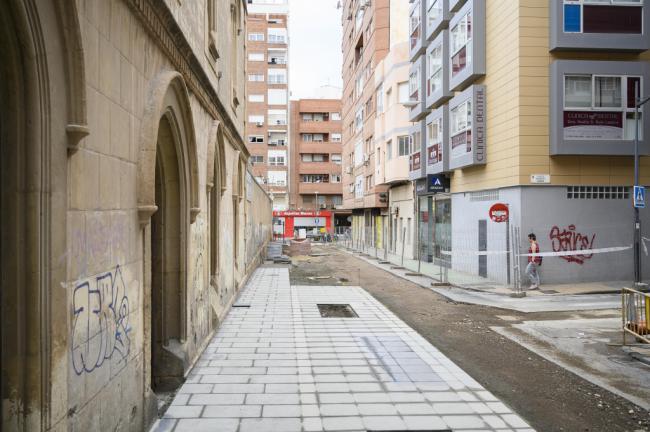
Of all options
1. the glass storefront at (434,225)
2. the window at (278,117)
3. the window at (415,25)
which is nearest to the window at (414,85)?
the window at (415,25)

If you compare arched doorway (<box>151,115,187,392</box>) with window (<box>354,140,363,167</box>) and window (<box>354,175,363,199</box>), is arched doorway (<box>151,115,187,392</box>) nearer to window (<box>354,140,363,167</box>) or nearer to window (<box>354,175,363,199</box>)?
window (<box>354,140,363,167</box>)

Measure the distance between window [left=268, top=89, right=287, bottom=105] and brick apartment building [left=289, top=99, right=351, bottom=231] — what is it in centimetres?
405

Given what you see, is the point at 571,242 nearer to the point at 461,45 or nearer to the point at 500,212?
the point at 500,212

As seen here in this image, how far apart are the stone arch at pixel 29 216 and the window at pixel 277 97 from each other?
63.2 meters

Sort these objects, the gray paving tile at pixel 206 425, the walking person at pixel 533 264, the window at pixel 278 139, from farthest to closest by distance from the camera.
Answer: the window at pixel 278 139, the walking person at pixel 533 264, the gray paving tile at pixel 206 425

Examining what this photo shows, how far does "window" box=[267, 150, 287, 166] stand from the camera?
64.4 meters

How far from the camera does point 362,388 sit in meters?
6.54

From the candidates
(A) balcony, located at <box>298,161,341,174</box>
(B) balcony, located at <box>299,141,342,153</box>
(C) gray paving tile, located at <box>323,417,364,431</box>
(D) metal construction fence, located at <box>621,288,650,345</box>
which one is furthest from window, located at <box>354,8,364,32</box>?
(C) gray paving tile, located at <box>323,417,364,431</box>

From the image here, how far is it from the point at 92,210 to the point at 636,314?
8572mm

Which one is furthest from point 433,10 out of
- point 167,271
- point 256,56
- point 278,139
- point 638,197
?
point 256,56

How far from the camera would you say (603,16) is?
16.4m

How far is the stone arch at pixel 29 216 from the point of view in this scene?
2699 millimetres

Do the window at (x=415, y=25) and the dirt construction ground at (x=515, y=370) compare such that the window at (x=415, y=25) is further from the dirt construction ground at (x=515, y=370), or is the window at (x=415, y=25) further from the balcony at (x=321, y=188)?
the balcony at (x=321, y=188)

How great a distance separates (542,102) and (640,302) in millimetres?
9532
